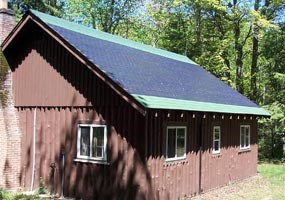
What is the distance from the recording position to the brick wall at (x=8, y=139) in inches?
565

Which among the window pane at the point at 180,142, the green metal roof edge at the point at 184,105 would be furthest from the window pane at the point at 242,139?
the window pane at the point at 180,142

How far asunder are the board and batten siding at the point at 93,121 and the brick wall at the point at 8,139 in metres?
0.21

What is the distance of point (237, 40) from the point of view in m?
30.8

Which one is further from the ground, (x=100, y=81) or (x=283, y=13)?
(x=283, y=13)

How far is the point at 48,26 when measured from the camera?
43.4ft

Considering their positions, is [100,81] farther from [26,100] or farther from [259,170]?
[259,170]

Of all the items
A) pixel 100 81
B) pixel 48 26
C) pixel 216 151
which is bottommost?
pixel 216 151

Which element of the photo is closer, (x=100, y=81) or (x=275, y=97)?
(x=100, y=81)

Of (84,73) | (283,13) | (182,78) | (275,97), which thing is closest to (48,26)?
(84,73)

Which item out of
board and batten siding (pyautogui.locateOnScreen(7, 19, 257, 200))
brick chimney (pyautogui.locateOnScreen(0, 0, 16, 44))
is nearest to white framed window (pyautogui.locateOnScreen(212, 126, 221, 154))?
board and batten siding (pyautogui.locateOnScreen(7, 19, 257, 200))

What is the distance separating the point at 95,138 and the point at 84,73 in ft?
6.55

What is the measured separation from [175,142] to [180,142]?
414 mm

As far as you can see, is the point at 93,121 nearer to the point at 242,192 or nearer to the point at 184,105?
the point at 184,105

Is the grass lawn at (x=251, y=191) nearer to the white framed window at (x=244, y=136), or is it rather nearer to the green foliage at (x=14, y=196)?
the green foliage at (x=14, y=196)
